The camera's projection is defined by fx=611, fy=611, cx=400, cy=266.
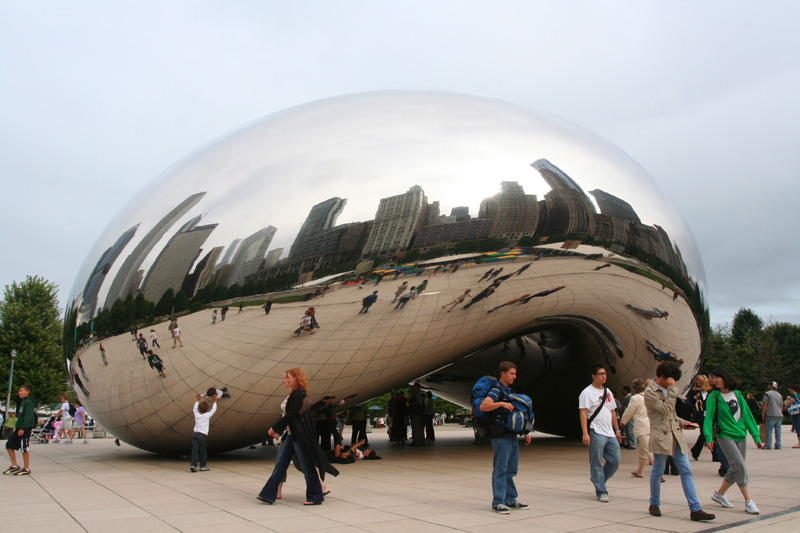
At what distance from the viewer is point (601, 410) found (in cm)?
640

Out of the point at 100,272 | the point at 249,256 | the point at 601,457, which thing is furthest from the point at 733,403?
the point at 100,272

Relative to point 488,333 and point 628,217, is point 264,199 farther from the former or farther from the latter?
point 628,217

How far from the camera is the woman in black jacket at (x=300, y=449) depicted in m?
5.93

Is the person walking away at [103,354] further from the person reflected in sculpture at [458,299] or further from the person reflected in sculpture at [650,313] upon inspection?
the person reflected in sculpture at [650,313]

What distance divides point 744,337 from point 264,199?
7890 cm

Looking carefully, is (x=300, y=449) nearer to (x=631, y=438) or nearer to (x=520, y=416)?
(x=520, y=416)

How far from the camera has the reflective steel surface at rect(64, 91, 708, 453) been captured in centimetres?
800

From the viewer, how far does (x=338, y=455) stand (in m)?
9.79

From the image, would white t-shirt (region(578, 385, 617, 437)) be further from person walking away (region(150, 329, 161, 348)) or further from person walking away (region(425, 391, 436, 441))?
person walking away (region(425, 391, 436, 441))

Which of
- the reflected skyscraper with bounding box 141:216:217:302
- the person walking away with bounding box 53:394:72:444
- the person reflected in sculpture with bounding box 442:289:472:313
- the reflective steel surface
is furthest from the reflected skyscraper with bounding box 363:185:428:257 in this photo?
the person walking away with bounding box 53:394:72:444

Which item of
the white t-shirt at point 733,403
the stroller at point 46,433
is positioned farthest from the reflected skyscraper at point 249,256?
the stroller at point 46,433

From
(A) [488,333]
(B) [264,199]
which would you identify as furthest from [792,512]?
(B) [264,199]

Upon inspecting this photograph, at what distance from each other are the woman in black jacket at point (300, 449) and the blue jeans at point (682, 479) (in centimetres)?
295

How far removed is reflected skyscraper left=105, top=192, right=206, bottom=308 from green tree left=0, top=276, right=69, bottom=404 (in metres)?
30.5
